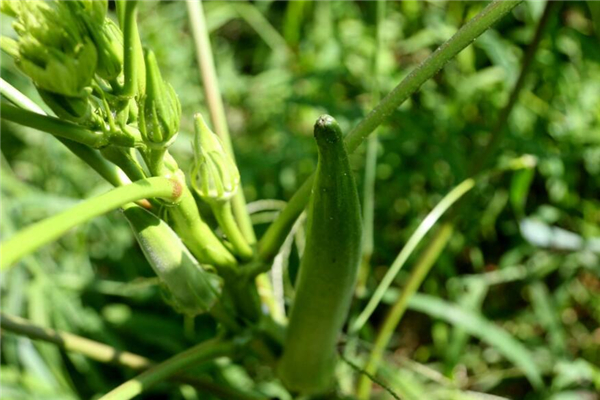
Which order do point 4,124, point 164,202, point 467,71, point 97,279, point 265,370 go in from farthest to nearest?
point 4,124 → point 467,71 → point 97,279 → point 265,370 → point 164,202

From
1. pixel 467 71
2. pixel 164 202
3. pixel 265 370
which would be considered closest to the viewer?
pixel 164 202

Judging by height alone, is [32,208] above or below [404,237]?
below

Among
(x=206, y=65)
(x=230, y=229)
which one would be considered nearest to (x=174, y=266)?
(x=230, y=229)

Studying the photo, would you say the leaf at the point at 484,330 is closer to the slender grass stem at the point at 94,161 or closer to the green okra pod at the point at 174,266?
the green okra pod at the point at 174,266

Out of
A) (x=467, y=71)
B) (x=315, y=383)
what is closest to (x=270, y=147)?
(x=467, y=71)

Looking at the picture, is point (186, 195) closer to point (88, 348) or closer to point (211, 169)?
point (211, 169)

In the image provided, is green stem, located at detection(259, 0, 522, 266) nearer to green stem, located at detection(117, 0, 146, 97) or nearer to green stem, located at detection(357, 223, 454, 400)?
green stem, located at detection(117, 0, 146, 97)

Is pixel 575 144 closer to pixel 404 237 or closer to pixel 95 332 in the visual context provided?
pixel 404 237

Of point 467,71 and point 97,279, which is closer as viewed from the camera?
point 97,279
